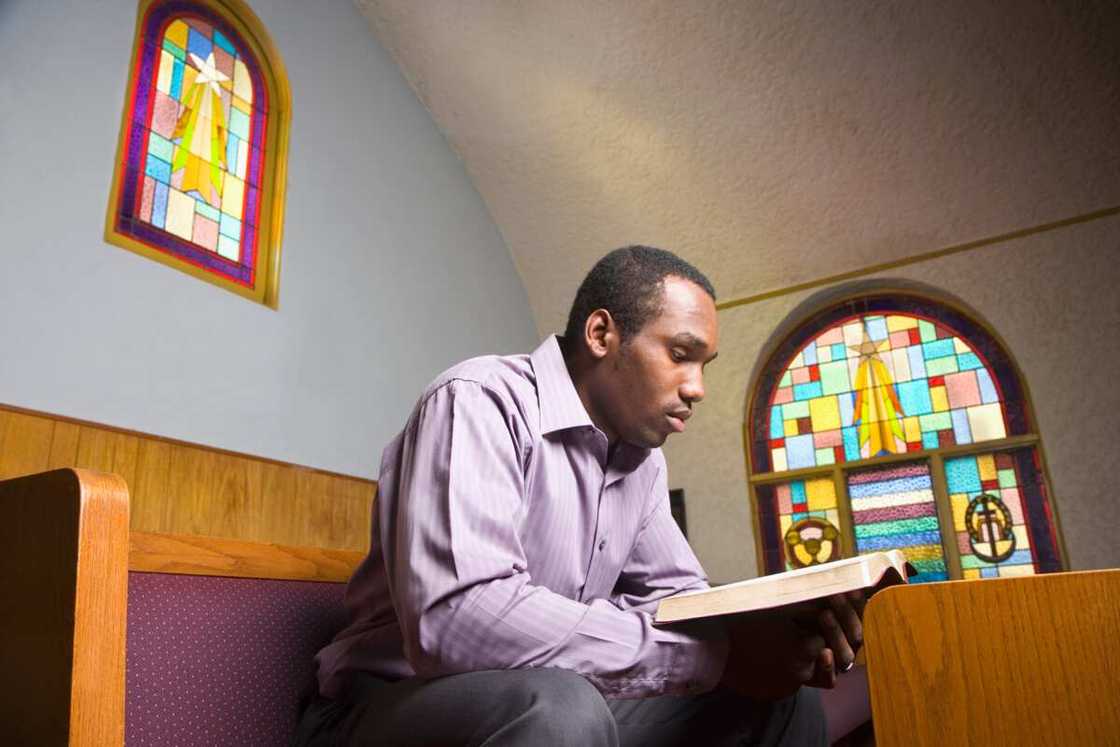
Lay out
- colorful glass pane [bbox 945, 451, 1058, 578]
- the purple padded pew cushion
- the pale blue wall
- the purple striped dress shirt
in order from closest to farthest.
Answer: the purple striped dress shirt < the purple padded pew cushion < the pale blue wall < colorful glass pane [bbox 945, 451, 1058, 578]

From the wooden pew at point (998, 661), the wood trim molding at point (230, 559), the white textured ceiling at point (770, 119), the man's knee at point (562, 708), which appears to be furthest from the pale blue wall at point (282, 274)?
the wooden pew at point (998, 661)

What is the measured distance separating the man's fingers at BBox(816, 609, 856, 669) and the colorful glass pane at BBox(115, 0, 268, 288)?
11.2 ft

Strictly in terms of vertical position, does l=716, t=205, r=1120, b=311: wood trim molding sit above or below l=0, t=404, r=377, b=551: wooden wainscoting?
above

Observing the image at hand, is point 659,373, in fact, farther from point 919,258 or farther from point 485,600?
point 919,258

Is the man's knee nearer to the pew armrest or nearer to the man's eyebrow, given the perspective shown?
the pew armrest

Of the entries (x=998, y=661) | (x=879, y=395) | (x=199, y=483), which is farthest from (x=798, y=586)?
(x=879, y=395)

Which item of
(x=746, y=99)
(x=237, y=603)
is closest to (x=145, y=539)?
(x=237, y=603)

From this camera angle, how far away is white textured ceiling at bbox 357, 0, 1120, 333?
4.47 m

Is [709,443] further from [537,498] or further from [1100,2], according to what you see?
[537,498]

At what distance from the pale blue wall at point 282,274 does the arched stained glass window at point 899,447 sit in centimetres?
190

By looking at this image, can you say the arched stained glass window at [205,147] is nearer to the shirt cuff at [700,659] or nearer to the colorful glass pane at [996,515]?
the shirt cuff at [700,659]

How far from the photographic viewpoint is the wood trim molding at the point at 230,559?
1.18 meters

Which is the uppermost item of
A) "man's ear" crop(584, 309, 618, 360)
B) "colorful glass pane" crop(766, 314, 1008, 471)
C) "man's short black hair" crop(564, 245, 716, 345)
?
"colorful glass pane" crop(766, 314, 1008, 471)

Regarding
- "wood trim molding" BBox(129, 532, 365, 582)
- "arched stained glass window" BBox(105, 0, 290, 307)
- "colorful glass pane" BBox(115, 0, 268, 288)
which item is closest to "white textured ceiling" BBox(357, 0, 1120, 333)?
"arched stained glass window" BBox(105, 0, 290, 307)
